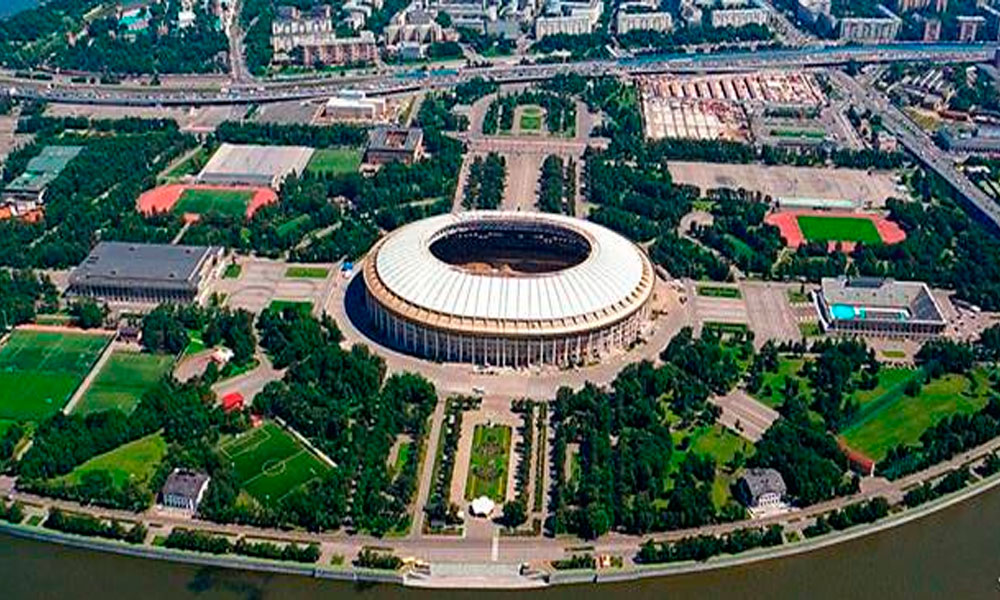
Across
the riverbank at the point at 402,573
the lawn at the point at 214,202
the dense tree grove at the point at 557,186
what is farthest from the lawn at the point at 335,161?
the riverbank at the point at 402,573

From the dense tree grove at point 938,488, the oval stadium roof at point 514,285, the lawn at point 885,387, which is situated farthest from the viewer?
the oval stadium roof at point 514,285

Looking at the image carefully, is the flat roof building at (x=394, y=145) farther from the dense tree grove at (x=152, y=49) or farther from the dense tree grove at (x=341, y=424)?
the dense tree grove at (x=152, y=49)

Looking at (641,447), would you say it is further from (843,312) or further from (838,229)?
(838,229)

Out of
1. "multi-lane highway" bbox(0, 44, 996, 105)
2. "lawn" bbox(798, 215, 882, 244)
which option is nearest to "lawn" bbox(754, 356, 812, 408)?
"lawn" bbox(798, 215, 882, 244)

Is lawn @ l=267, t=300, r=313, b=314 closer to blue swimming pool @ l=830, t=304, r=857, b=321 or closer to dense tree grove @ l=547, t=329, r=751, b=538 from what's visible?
dense tree grove @ l=547, t=329, r=751, b=538

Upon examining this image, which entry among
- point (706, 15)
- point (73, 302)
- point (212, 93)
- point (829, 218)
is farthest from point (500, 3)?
point (73, 302)

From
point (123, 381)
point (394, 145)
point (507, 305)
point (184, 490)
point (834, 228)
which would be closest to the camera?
point (184, 490)

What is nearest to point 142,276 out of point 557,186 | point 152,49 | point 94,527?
point 94,527
